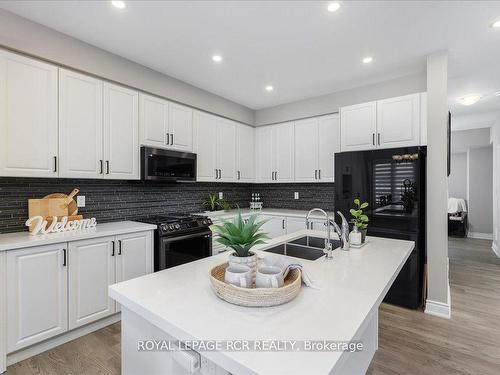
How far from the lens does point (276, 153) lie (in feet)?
14.8

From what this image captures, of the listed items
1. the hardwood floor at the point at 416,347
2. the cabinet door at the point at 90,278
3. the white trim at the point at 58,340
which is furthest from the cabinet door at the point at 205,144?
the hardwood floor at the point at 416,347

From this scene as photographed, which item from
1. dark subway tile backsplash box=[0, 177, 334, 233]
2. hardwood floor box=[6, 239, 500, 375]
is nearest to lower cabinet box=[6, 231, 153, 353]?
hardwood floor box=[6, 239, 500, 375]

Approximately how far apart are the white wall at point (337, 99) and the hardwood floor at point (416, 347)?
2.56 m

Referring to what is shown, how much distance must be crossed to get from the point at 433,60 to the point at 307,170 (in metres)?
2.04

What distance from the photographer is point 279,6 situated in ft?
6.68

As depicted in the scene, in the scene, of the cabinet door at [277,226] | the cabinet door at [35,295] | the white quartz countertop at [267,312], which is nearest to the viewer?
the white quartz countertop at [267,312]

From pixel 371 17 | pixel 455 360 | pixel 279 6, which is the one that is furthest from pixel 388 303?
pixel 279 6

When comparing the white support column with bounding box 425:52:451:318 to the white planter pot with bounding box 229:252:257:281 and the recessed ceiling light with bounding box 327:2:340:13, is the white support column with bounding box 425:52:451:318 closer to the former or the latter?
the recessed ceiling light with bounding box 327:2:340:13

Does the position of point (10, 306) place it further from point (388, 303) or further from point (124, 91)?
point (388, 303)

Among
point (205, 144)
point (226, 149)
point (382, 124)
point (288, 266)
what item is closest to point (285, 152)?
point (226, 149)

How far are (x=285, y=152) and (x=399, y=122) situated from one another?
1802 millimetres

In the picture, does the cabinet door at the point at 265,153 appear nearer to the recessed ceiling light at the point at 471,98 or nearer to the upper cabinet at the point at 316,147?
the upper cabinet at the point at 316,147

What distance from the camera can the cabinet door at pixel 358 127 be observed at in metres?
3.17

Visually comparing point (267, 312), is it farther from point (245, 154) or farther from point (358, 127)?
point (245, 154)
